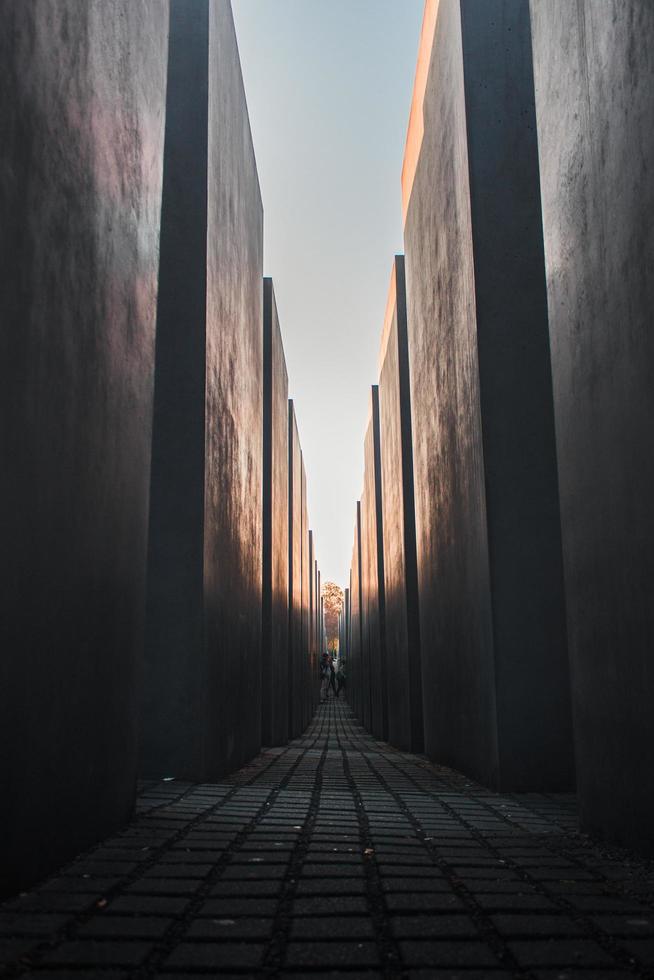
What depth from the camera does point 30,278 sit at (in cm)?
328

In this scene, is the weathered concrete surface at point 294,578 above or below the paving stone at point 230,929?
above

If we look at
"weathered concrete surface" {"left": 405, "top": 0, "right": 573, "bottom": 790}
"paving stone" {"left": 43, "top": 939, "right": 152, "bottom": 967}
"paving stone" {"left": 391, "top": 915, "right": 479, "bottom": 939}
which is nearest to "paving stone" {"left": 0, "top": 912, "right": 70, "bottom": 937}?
"paving stone" {"left": 43, "top": 939, "right": 152, "bottom": 967}

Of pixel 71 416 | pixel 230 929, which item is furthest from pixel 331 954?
pixel 71 416

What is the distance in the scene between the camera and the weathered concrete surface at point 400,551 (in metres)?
12.1

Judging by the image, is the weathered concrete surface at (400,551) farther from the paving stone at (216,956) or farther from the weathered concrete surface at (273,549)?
the paving stone at (216,956)

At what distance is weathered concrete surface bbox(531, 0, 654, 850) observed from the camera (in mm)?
3709

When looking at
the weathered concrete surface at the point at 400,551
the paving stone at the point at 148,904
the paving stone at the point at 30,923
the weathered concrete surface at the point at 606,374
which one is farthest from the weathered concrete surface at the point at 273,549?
the paving stone at the point at 30,923

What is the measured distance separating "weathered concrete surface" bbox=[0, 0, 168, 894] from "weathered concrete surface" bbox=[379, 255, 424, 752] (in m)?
7.58

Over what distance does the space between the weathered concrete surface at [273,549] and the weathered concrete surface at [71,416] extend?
7469 mm

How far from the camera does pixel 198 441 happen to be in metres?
6.98

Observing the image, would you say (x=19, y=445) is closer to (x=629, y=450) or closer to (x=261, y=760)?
(x=629, y=450)

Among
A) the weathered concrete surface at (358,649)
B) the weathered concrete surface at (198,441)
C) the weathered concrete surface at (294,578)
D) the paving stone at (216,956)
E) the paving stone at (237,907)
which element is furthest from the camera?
the weathered concrete surface at (358,649)

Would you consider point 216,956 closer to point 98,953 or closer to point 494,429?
point 98,953

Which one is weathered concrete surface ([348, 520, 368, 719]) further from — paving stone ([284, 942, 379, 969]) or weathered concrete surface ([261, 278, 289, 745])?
paving stone ([284, 942, 379, 969])
